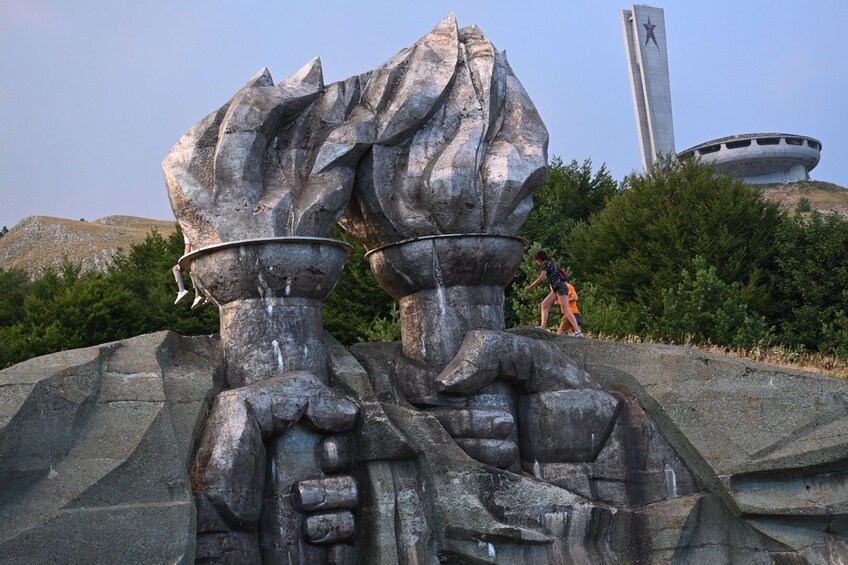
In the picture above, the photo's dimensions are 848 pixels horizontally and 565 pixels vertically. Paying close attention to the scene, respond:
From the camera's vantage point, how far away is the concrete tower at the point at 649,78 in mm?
53625

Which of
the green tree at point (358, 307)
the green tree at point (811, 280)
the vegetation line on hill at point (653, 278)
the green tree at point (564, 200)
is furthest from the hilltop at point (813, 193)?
the green tree at point (358, 307)

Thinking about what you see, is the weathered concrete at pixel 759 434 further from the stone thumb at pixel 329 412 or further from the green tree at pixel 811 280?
the green tree at pixel 811 280

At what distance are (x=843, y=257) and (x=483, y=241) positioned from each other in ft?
60.0

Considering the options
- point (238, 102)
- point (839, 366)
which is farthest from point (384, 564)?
point (839, 366)

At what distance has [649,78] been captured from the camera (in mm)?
54062

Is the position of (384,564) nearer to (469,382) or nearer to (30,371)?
(469,382)

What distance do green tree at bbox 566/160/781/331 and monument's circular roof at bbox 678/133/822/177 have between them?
122ft

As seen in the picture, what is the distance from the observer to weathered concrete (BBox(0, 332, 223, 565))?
611cm

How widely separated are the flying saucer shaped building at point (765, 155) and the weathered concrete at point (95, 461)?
191ft

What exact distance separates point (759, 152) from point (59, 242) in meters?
43.2

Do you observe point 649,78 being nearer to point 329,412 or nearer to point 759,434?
point 759,434

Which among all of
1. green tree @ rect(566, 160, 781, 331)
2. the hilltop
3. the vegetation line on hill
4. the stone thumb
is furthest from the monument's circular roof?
the stone thumb

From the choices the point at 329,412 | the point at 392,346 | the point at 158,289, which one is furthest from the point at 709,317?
the point at 158,289

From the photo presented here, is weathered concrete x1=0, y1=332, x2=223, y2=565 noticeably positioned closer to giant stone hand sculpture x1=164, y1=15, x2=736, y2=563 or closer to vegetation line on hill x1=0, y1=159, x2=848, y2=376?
giant stone hand sculpture x1=164, y1=15, x2=736, y2=563
